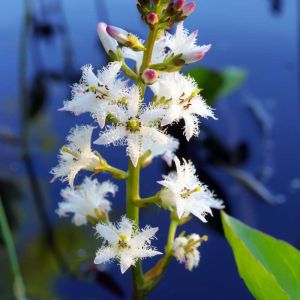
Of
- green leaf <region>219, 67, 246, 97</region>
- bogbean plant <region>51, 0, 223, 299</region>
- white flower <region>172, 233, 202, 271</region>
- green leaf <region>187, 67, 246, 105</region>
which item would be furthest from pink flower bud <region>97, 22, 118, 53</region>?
green leaf <region>219, 67, 246, 97</region>

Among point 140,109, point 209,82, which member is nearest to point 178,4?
point 140,109

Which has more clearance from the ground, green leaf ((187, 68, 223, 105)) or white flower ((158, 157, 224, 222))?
white flower ((158, 157, 224, 222))

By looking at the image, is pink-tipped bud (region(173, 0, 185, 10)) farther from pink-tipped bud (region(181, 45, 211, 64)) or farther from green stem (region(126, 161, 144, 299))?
green stem (region(126, 161, 144, 299))

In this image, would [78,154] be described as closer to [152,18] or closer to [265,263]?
[152,18]

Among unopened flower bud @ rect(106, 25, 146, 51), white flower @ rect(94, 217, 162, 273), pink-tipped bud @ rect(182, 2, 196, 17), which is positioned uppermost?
pink-tipped bud @ rect(182, 2, 196, 17)

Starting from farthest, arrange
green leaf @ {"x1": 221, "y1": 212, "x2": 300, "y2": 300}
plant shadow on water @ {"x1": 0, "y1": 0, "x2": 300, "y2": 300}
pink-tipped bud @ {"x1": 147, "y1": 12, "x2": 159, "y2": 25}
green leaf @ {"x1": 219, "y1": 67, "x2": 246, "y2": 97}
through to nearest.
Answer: green leaf @ {"x1": 219, "y1": 67, "x2": 246, "y2": 97} → plant shadow on water @ {"x1": 0, "y1": 0, "x2": 300, "y2": 300} → green leaf @ {"x1": 221, "y1": 212, "x2": 300, "y2": 300} → pink-tipped bud @ {"x1": 147, "y1": 12, "x2": 159, "y2": 25}

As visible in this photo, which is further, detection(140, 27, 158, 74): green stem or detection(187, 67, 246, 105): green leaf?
detection(187, 67, 246, 105): green leaf

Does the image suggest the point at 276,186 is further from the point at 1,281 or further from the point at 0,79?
the point at 0,79
